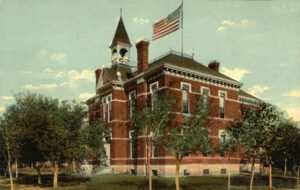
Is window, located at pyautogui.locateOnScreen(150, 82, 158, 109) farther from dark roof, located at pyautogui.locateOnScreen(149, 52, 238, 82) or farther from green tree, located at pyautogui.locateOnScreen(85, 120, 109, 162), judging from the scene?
green tree, located at pyautogui.locateOnScreen(85, 120, 109, 162)

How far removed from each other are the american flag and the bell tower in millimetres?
12968

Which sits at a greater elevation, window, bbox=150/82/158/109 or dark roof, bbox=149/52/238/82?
dark roof, bbox=149/52/238/82

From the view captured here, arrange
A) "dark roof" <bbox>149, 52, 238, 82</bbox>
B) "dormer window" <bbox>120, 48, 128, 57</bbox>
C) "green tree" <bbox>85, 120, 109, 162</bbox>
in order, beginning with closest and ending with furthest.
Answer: "green tree" <bbox>85, 120, 109, 162</bbox>, "dark roof" <bbox>149, 52, 238, 82</bbox>, "dormer window" <bbox>120, 48, 128, 57</bbox>

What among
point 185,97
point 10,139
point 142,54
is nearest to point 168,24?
point 142,54

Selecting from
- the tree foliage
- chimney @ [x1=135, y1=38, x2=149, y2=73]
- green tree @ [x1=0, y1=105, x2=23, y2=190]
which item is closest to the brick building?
chimney @ [x1=135, y1=38, x2=149, y2=73]

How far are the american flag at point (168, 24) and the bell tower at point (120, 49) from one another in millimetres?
12968

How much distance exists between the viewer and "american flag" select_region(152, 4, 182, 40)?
26812 millimetres

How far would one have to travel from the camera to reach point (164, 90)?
27781mm

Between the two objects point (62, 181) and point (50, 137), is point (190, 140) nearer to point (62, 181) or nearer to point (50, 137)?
point (50, 137)

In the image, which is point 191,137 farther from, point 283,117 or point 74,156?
point 74,156


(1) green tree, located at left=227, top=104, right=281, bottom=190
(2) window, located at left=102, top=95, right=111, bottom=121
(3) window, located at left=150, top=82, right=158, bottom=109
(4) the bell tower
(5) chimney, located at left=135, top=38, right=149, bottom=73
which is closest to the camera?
(1) green tree, located at left=227, top=104, right=281, bottom=190

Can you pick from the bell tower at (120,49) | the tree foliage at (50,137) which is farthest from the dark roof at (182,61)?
the tree foliage at (50,137)

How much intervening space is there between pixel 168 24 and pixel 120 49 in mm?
15262

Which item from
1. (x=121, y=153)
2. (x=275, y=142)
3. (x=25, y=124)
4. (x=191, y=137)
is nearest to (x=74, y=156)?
(x=25, y=124)
